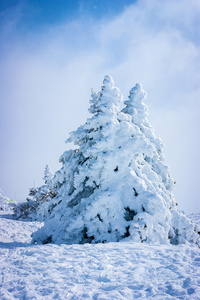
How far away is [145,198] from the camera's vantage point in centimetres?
877

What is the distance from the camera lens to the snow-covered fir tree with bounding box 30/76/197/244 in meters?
8.50

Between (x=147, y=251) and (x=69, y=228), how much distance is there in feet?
12.5

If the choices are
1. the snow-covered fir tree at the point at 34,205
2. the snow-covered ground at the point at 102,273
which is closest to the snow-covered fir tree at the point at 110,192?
the snow-covered ground at the point at 102,273

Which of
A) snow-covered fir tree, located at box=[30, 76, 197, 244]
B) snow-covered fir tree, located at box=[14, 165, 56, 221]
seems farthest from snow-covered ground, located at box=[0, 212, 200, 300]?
snow-covered fir tree, located at box=[14, 165, 56, 221]

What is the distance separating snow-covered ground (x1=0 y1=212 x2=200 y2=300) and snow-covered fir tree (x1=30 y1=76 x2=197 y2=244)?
1.75 m

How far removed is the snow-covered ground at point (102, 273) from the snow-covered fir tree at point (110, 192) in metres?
1.75

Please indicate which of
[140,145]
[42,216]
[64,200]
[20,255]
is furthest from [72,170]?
[42,216]

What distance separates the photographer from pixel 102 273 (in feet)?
15.4

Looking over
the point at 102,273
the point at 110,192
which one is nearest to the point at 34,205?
the point at 110,192

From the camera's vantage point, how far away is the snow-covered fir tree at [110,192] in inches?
335

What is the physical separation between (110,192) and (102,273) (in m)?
4.61

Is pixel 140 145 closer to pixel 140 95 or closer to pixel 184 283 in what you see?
pixel 140 95

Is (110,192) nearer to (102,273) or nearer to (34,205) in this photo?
(102,273)

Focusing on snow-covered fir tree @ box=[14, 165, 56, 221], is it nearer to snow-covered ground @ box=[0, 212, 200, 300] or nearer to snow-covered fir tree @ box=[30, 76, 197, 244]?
snow-covered fir tree @ box=[30, 76, 197, 244]
